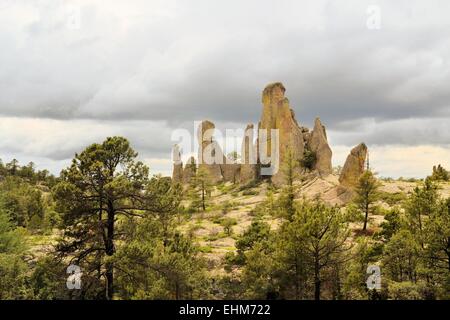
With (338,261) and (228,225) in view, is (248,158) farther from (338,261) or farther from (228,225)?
(338,261)

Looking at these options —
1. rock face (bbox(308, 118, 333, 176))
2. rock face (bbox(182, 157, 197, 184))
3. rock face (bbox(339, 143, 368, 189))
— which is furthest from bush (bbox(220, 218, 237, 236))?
rock face (bbox(182, 157, 197, 184))

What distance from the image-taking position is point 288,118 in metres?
85.2

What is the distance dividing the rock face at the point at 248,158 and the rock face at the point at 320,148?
12.4 meters

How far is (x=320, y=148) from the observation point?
3120 inches

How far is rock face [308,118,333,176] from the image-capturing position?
77562 millimetres

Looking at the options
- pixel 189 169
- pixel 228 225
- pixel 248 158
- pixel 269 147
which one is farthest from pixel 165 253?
pixel 189 169

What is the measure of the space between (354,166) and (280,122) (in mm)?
28582

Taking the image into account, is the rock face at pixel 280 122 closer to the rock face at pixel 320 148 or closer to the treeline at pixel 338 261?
the rock face at pixel 320 148

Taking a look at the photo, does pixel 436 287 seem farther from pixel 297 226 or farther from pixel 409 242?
pixel 297 226

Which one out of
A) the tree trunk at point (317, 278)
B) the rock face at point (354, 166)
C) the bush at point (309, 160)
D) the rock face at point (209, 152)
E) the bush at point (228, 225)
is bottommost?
the tree trunk at point (317, 278)

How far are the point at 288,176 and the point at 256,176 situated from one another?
46190 mm

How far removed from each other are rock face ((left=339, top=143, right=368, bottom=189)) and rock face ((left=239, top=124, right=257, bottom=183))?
1159 inches

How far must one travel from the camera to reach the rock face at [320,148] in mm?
77562

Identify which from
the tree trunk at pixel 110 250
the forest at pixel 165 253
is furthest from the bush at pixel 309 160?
the tree trunk at pixel 110 250
